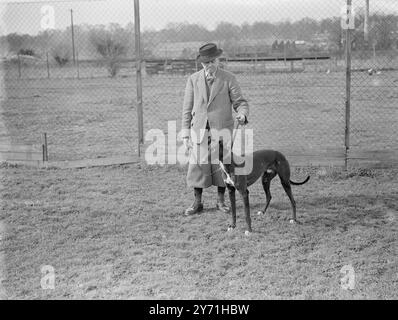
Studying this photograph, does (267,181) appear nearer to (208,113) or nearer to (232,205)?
(232,205)

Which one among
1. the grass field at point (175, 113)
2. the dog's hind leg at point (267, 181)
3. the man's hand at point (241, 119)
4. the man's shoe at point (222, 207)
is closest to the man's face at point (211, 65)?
the man's hand at point (241, 119)

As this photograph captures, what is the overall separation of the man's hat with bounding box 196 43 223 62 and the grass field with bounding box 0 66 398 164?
295 cm

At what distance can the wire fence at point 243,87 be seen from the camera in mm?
9250

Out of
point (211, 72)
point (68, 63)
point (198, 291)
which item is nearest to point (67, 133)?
point (211, 72)

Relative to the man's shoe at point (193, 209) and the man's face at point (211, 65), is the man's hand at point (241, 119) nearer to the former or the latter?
the man's face at point (211, 65)

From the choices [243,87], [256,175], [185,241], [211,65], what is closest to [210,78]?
[211,65]

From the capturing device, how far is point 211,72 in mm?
5844

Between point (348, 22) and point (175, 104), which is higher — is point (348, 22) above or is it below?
above

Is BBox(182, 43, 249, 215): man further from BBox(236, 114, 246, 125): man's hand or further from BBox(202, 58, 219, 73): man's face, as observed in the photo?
BBox(236, 114, 246, 125): man's hand

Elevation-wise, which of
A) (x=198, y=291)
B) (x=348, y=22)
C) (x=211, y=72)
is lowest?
(x=198, y=291)

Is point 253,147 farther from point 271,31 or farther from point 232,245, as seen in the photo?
point 232,245

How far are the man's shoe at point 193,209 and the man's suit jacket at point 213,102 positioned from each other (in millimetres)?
750

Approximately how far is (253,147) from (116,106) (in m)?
7.76

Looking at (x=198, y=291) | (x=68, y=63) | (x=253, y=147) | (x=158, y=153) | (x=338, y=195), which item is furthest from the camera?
(x=68, y=63)
